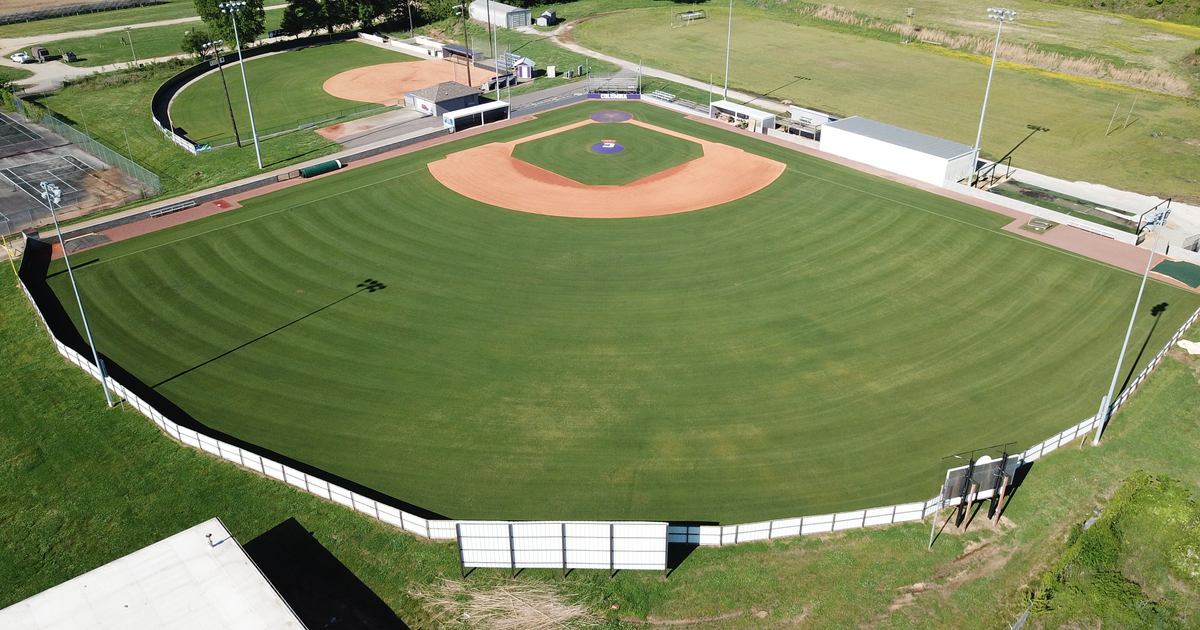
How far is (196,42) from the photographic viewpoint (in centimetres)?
10394

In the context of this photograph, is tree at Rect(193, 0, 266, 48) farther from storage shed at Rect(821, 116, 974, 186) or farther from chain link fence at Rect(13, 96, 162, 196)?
storage shed at Rect(821, 116, 974, 186)

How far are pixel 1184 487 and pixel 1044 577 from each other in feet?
34.0

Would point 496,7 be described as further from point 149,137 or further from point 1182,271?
point 1182,271

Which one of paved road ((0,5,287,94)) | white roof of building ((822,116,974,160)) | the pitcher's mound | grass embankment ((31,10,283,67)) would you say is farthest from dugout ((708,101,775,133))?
paved road ((0,5,287,94))

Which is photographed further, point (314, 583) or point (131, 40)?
point (131, 40)

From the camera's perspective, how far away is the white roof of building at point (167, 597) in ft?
86.1

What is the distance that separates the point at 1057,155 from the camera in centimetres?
7094

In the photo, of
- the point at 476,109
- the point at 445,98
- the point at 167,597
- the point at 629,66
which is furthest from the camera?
the point at 629,66

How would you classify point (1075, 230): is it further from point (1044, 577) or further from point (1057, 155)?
point (1044, 577)

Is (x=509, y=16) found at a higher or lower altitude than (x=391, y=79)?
higher

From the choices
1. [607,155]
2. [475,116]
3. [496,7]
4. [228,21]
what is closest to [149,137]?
[228,21]

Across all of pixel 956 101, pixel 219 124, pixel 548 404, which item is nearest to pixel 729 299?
pixel 548 404

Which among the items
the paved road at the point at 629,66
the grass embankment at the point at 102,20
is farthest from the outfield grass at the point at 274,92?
the grass embankment at the point at 102,20

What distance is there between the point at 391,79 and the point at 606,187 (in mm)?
46610
